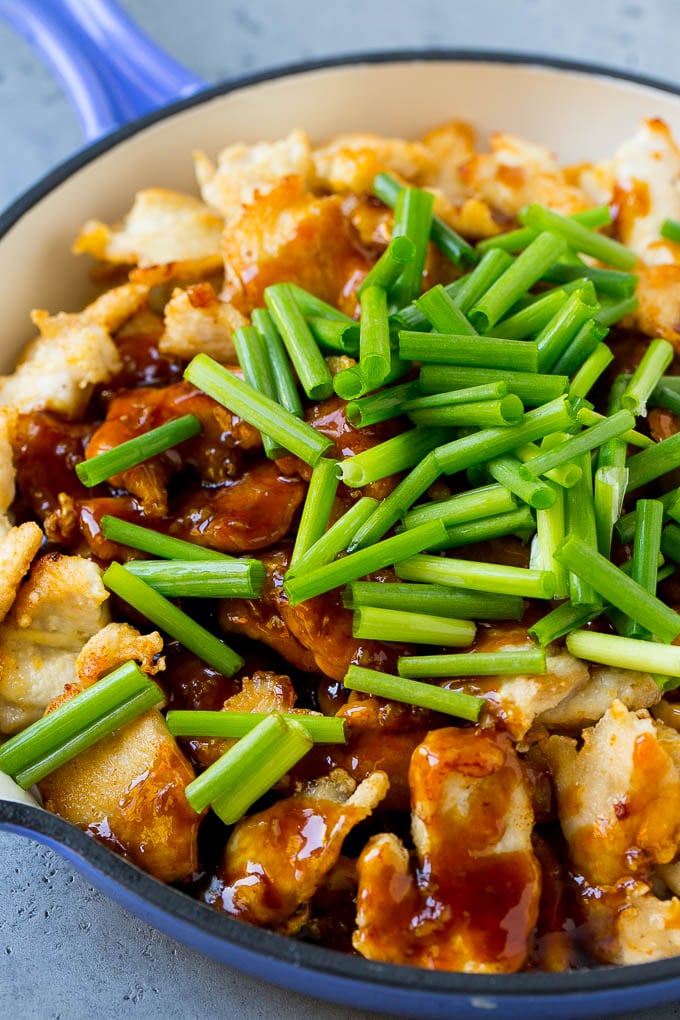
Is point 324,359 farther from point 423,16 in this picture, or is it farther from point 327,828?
point 423,16

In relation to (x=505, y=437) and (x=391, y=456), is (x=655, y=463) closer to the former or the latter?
(x=505, y=437)

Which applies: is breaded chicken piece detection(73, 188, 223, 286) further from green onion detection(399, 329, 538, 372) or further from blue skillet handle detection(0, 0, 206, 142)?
green onion detection(399, 329, 538, 372)

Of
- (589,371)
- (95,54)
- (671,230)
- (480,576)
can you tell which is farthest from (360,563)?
(95,54)

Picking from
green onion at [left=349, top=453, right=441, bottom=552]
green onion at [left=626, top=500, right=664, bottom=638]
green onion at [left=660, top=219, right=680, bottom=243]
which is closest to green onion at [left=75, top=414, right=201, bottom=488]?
green onion at [left=349, top=453, right=441, bottom=552]

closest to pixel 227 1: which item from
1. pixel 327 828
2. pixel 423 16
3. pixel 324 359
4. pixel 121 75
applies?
pixel 423 16

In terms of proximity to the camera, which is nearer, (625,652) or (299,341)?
(625,652)
